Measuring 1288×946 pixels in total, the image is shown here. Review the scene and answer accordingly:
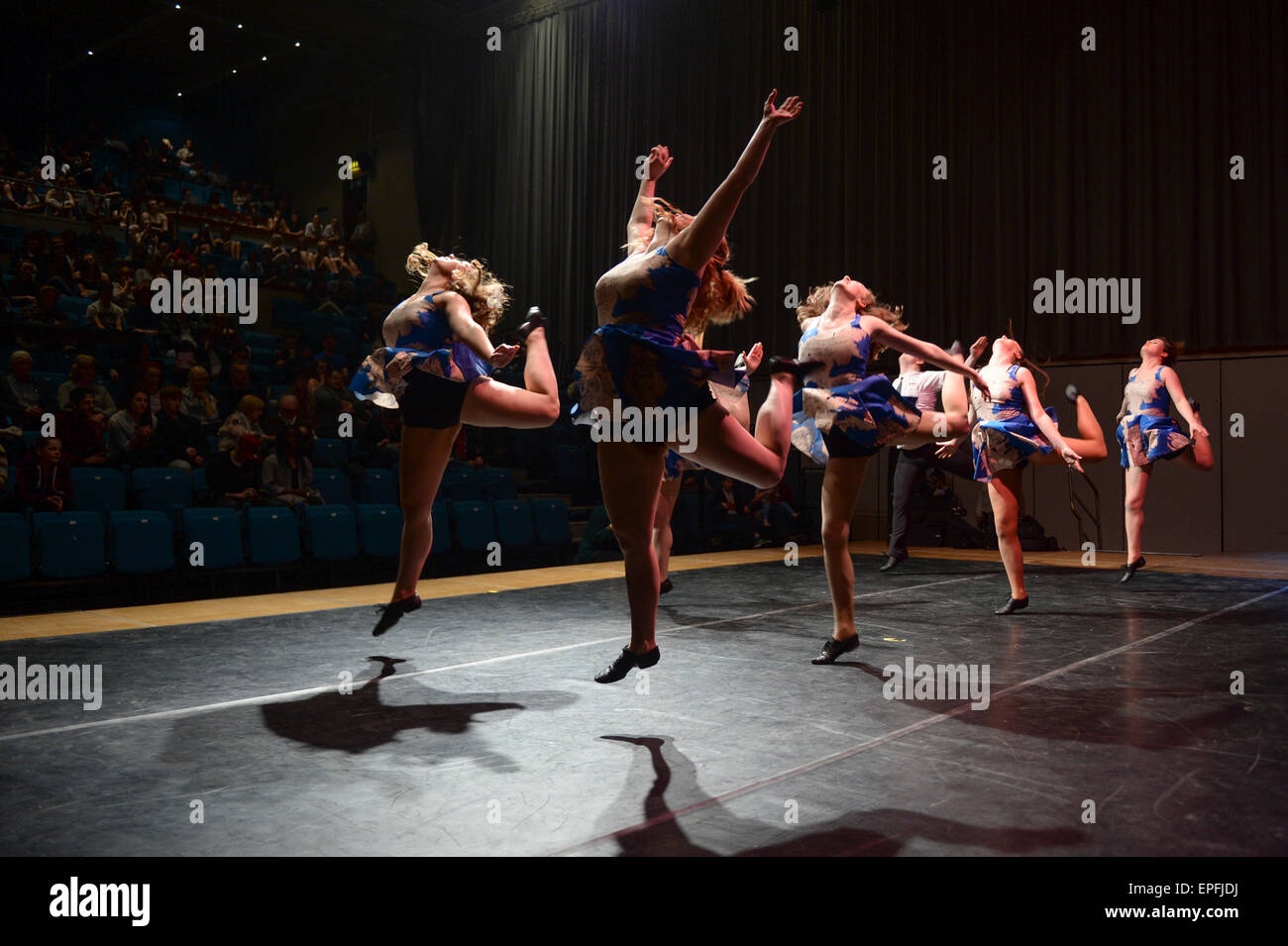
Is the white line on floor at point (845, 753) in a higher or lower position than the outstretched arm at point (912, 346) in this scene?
lower

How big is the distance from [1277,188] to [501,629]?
8873mm

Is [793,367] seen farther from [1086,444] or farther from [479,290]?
[1086,444]

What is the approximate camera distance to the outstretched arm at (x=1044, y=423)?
16.1 ft

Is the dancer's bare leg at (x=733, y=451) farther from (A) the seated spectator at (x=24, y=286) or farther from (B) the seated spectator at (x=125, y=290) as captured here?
(A) the seated spectator at (x=24, y=286)

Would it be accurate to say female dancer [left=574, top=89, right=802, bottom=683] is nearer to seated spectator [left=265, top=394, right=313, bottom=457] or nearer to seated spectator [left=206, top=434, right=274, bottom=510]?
seated spectator [left=206, top=434, right=274, bottom=510]

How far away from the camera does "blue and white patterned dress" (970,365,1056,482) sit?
5164mm

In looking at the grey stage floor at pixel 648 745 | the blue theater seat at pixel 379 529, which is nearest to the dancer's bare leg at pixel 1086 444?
the grey stage floor at pixel 648 745

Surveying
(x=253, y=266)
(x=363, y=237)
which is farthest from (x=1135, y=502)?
(x=363, y=237)

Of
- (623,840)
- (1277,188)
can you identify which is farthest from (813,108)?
(623,840)

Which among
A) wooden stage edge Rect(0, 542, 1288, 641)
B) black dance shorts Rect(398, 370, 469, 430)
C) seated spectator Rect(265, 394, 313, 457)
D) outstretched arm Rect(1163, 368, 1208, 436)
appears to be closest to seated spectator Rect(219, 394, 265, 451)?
seated spectator Rect(265, 394, 313, 457)

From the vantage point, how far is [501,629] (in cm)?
480

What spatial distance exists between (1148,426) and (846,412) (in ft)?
12.6

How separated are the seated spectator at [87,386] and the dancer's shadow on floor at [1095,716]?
664 cm
